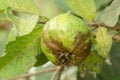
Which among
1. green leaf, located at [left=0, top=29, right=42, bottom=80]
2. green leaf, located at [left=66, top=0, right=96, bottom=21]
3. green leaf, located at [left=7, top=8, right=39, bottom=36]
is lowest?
green leaf, located at [left=0, top=29, right=42, bottom=80]

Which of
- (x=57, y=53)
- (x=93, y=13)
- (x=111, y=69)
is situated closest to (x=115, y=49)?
(x=111, y=69)

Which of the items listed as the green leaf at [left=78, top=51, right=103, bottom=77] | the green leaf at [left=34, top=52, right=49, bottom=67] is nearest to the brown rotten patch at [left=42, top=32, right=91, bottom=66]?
the green leaf at [left=34, top=52, right=49, bottom=67]

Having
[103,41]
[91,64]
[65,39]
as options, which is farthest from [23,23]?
[91,64]

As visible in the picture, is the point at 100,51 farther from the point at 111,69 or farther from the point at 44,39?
the point at 111,69

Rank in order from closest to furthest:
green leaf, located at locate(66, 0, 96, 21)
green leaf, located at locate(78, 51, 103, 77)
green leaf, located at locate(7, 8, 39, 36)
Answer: green leaf, located at locate(7, 8, 39, 36) < green leaf, located at locate(66, 0, 96, 21) < green leaf, located at locate(78, 51, 103, 77)

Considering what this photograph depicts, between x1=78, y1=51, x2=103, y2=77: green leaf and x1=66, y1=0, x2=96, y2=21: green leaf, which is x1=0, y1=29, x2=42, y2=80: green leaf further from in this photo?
x1=78, y1=51, x2=103, y2=77: green leaf
